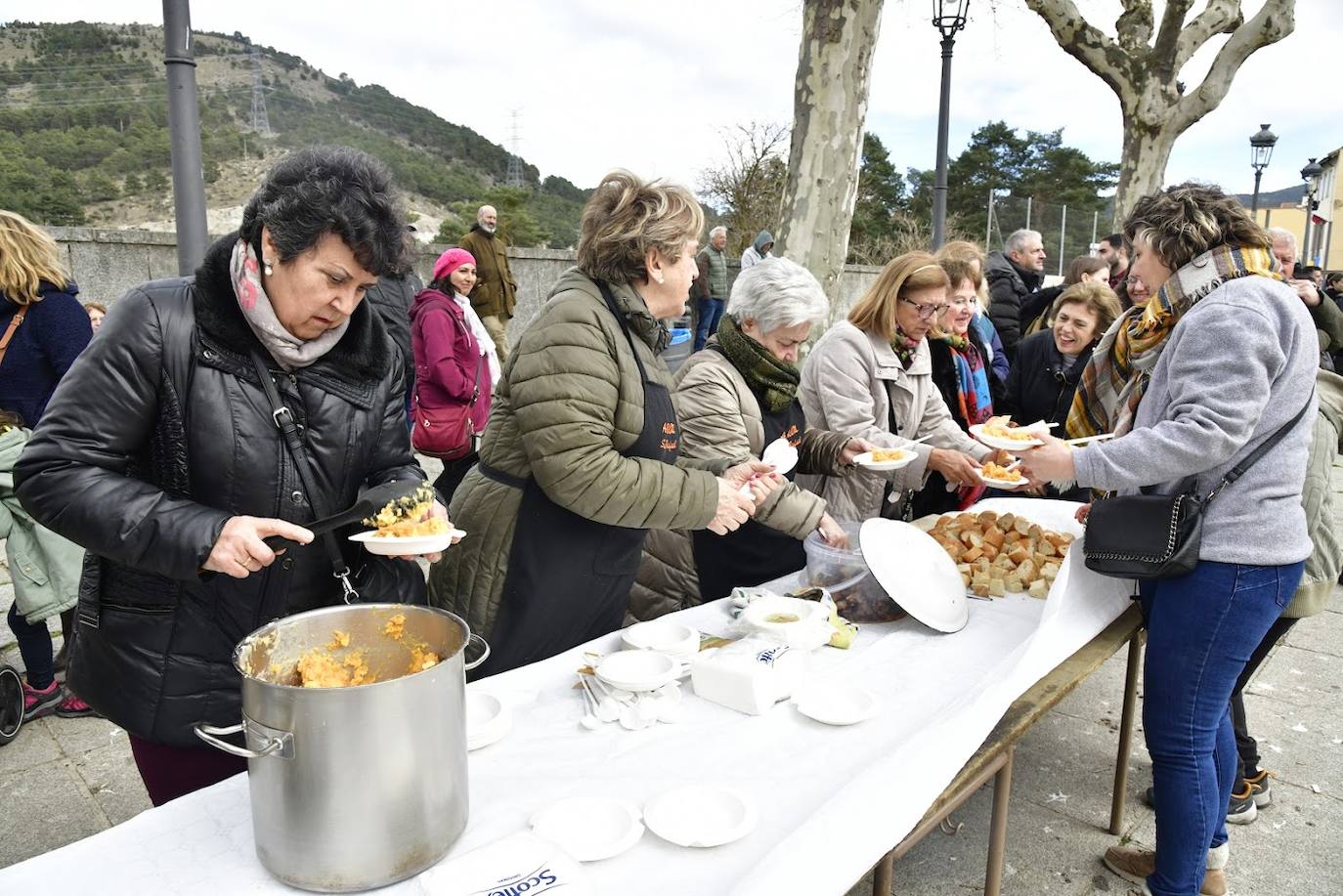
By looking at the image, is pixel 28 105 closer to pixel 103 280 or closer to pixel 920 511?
pixel 103 280

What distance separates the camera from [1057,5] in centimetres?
1083

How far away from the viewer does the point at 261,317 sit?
58.2 inches

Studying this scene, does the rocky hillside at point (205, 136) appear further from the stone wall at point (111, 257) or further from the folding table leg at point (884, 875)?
the folding table leg at point (884, 875)

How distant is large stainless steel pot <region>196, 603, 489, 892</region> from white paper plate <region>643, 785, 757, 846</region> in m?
0.30

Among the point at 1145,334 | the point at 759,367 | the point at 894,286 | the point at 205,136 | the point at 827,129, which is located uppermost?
the point at 205,136

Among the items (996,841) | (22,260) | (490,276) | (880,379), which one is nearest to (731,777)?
(996,841)

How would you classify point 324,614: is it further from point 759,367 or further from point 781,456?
point 759,367

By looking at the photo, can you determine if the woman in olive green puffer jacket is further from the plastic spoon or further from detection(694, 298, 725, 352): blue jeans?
detection(694, 298, 725, 352): blue jeans

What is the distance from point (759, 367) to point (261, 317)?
5.38 feet

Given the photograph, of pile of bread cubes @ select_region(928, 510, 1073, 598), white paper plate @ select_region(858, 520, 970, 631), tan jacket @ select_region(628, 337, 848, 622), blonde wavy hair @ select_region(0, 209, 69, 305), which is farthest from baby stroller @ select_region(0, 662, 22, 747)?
pile of bread cubes @ select_region(928, 510, 1073, 598)

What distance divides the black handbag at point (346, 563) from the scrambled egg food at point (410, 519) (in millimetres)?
100

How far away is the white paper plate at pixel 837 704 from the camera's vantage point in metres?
1.63

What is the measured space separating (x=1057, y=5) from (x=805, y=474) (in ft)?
34.5

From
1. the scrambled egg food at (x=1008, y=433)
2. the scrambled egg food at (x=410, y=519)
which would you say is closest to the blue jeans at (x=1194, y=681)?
the scrambled egg food at (x=1008, y=433)
